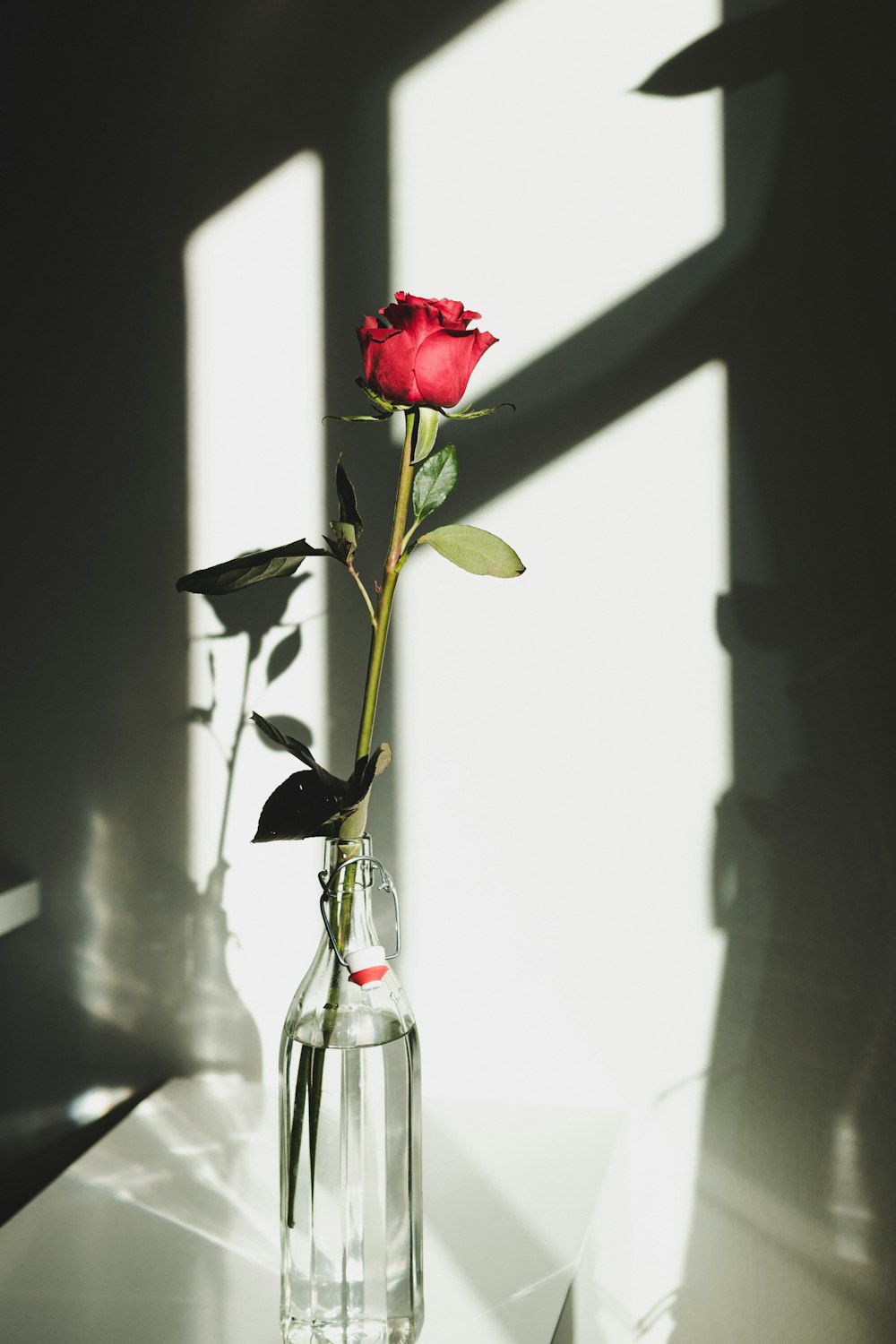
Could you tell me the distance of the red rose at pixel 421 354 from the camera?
0.80 m

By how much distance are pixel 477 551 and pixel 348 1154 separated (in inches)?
17.2

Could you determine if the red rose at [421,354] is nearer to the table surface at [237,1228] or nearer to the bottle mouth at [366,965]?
the bottle mouth at [366,965]

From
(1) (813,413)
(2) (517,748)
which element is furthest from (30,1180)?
(1) (813,413)

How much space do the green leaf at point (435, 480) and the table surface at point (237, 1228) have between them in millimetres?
582

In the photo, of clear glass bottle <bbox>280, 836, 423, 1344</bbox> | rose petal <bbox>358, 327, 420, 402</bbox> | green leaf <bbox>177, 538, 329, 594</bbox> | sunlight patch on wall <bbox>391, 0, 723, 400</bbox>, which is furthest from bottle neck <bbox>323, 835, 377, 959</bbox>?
sunlight patch on wall <bbox>391, 0, 723, 400</bbox>

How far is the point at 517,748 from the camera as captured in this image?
115cm

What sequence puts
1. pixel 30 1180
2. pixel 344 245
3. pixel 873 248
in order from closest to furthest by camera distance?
pixel 873 248 < pixel 344 245 < pixel 30 1180

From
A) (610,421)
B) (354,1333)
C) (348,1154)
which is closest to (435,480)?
(610,421)

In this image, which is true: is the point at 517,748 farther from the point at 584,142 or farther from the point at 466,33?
the point at 466,33

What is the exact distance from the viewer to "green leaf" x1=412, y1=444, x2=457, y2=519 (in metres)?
0.92

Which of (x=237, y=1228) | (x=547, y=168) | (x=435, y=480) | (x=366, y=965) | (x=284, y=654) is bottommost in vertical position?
(x=237, y=1228)

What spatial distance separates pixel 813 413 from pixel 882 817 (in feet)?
1.22

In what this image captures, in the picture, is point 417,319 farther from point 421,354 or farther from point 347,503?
point 347,503

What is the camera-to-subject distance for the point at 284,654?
1202 millimetres
